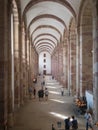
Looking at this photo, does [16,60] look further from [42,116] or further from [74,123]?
[74,123]

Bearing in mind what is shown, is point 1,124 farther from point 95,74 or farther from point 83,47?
point 83,47

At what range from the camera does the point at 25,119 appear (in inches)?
642

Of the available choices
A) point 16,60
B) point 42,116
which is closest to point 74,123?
point 42,116

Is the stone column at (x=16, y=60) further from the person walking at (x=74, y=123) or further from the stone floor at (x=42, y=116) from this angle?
the person walking at (x=74, y=123)

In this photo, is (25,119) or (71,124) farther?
(25,119)

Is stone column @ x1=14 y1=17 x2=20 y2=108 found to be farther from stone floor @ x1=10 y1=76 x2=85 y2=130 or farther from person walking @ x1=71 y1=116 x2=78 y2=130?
person walking @ x1=71 y1=116 x2=78 y2=130

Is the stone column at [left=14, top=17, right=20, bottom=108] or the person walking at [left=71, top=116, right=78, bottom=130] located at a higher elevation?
the stone column at [left=14, top=17, right=20, bottom=108]

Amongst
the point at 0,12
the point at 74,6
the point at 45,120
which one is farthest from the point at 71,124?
the point at 74,6

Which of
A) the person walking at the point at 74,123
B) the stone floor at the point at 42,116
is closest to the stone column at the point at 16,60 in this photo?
the stone floor at the point at 42,116

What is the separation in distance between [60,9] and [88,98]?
9.93 metres

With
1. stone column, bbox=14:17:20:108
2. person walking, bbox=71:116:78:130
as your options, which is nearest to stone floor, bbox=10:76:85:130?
person walking, bbox=71:116:78:130

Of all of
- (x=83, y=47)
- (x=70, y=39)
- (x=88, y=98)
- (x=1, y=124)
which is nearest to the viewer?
(x=1, y=124)

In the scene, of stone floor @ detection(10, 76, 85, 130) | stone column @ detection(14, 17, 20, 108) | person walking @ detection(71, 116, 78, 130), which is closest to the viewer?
person walking @ detection(71, 116, 78, 130)

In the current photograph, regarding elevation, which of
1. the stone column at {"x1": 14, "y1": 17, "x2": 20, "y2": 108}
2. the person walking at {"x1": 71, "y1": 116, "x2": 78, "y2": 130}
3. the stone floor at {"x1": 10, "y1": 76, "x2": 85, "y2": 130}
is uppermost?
the stone column at {"x1": 14, "y1": 17, "x2": 20, "y2": 108}
